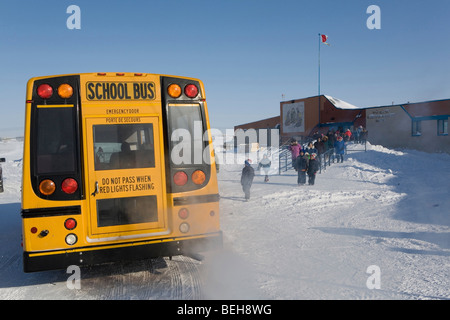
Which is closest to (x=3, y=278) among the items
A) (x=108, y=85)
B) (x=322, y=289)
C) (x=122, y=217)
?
(x=122, y=217)

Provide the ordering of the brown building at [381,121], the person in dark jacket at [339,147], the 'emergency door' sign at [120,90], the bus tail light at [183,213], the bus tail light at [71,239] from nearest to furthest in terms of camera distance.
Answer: the bus tail light at [71,239] → the 'emergency door' sign at [120,90] → the bus tail light at [183,213] → the person in dark jacket at [339,147] → the brown building at [381,121]

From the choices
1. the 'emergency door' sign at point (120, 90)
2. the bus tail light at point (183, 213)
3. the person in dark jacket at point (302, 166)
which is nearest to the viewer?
the 'emergency door' sign at point (120, 90)

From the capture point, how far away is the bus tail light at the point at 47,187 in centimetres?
448

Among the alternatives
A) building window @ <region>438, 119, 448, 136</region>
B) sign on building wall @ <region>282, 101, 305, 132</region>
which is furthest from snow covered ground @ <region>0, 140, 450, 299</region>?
sign on building wall @ <region>282, 101, 305, 132</region>

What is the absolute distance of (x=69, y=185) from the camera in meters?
4.61

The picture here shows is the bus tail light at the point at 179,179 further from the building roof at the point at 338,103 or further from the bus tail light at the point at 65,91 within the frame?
the building roof at the point at 338,103

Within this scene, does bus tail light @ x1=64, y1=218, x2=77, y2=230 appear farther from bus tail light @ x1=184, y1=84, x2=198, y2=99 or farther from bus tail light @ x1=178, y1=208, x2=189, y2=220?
bus tail light @ x1=184, y1=84, x2=198, y2=99

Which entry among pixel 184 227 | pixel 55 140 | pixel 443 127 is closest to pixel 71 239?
pixel 55 140

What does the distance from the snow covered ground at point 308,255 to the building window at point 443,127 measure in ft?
63.1

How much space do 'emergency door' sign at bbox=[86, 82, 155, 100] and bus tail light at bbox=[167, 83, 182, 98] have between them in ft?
0.77

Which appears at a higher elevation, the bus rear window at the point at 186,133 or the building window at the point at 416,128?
the building window at the point at 416,128

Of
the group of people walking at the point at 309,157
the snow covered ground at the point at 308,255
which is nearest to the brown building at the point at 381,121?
the group of people walking at the point at 309,157

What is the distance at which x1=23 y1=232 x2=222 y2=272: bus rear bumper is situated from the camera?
14.6ft
